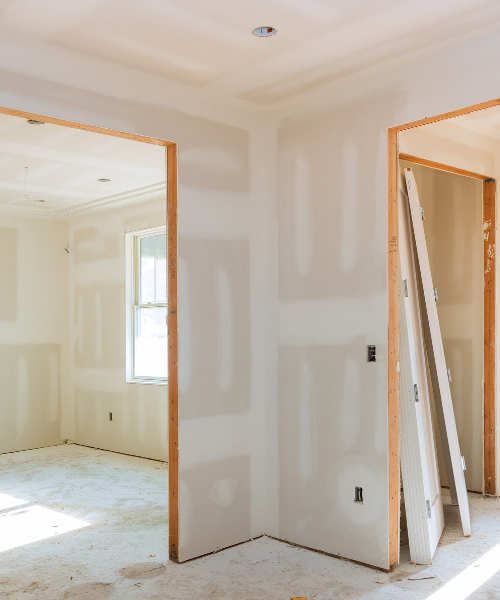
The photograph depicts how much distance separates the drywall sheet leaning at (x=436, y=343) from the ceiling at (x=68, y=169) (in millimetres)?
2078

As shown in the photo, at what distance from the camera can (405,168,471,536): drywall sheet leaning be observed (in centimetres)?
394

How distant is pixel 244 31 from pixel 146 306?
428cm

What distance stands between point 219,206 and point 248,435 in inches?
59.2

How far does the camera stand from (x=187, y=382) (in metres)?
3.65

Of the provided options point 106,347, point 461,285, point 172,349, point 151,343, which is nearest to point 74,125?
point 172,349

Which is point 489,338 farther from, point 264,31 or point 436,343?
point 264,31

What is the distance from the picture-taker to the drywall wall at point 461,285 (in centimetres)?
489

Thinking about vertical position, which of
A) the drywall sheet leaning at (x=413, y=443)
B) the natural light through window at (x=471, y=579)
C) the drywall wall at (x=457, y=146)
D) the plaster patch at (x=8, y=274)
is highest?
the drywall wall at (x=457, y=146)

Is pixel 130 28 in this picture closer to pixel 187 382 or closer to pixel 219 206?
pixel 219 206

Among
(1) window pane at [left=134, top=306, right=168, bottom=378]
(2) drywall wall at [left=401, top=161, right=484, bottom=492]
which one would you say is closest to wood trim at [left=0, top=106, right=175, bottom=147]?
(2) drywall wall at [left=401, top=161, right=484, bottom=492]

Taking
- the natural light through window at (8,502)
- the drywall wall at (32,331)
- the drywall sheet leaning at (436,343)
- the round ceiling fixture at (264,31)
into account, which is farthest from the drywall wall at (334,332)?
the drywall wall at (32,331)

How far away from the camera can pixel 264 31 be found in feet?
9.55

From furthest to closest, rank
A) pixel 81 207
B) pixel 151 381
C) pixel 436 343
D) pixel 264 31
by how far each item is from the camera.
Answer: pixel 81 207
pixel 151 381
pixel 436 343
pixel 264 31

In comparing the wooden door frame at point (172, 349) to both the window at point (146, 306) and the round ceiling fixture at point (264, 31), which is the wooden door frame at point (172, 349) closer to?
Answer: the round ceiling fixture at point (264, 31)
